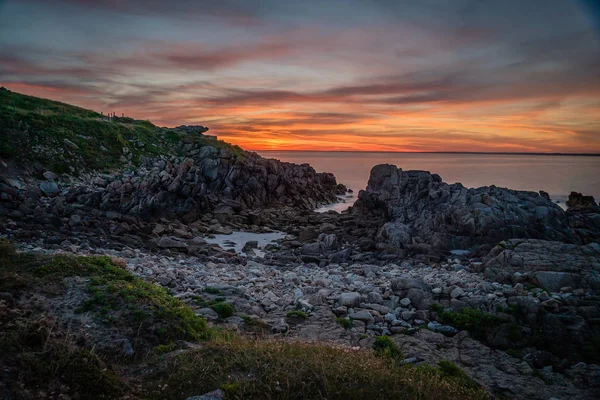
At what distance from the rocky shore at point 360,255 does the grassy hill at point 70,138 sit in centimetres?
123

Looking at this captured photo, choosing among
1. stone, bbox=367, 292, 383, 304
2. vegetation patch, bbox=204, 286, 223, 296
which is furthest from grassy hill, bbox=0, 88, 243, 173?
stone, bbox=367, 292, 383, 304

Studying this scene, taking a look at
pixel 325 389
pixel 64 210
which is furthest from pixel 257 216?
pixel 325 389

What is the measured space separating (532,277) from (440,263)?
6.85 metres

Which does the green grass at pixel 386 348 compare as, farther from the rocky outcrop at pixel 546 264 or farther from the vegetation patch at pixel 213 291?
the rocky outcrop at pixel 546 264

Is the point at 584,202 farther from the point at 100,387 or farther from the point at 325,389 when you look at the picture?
the point at 100,387

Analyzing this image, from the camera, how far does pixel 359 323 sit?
12852mm

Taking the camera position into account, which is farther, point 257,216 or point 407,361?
point 257,216

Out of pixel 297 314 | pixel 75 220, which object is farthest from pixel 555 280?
pixel 75 220

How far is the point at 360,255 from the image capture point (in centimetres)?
2619

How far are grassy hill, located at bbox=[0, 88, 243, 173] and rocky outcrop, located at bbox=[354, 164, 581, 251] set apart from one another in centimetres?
2776

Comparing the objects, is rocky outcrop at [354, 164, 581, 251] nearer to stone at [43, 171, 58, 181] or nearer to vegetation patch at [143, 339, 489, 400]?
vegetation patch at [143, 339, 489, 400]

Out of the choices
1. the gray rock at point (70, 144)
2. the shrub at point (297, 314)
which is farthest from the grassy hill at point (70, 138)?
the shrub at point (297, 314)

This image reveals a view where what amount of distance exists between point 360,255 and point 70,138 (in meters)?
32.8

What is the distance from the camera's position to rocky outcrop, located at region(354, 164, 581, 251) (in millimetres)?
25453
